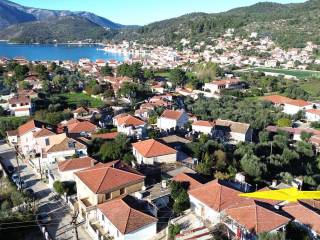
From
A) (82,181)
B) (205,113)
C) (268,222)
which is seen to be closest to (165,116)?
(205,113)

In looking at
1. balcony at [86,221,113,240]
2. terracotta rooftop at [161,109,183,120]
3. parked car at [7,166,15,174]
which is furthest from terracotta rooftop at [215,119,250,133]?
balcony at [86,221,113,240]

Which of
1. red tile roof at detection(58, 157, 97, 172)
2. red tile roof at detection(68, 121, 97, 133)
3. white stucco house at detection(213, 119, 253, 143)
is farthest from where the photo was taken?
white stucco house at detection(213, 119, 253, 143)

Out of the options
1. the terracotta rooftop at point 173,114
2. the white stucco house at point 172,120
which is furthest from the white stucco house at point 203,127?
the terracotta rooftop at point 173,114

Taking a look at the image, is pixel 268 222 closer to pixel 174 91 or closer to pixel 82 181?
pixel 82 181

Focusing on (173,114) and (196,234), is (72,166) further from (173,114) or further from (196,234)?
(173,114)

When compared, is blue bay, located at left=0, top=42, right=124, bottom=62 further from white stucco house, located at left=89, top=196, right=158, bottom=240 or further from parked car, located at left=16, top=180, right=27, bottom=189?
white stucco house, located at left=89, top=196, right=158, bottom=240

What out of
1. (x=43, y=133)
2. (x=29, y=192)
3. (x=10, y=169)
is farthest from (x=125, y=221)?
(x=43, y=133)
